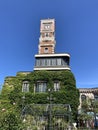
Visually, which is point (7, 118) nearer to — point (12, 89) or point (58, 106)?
point (58, 106)

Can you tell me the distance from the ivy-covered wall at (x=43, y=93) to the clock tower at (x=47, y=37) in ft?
39.1

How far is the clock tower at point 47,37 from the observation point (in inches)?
1684

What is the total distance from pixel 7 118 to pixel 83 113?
70.7ft

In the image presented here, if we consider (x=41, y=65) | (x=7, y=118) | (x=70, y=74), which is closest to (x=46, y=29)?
(x=41, y=65)

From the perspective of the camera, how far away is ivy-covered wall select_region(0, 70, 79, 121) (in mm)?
28844

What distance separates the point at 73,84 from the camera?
29766 millimetres

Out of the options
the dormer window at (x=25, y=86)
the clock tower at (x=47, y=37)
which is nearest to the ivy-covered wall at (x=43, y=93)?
the dormer window at (x=25, y=86)

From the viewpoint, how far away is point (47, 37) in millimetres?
44219

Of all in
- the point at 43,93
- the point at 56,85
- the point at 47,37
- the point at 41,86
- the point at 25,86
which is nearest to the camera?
the point at 43,93

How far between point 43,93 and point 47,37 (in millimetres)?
17937

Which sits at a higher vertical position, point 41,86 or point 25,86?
point 25,86

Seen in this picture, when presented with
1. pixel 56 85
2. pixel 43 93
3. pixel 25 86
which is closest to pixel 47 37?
pixel 25 86

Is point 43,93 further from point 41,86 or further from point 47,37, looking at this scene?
point 47,37

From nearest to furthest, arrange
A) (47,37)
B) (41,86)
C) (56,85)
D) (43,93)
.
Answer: (43,93)
(56,85)
(41,86)
(47,37)
